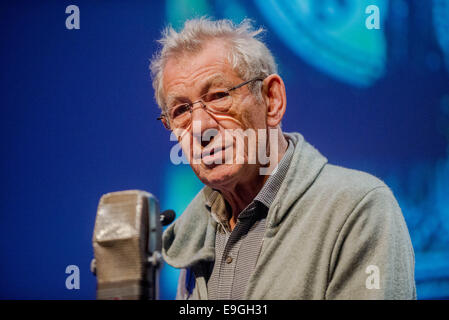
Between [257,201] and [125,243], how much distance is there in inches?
22.9

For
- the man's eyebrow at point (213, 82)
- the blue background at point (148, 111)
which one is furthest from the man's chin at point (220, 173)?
the blue background at point (148, 111)

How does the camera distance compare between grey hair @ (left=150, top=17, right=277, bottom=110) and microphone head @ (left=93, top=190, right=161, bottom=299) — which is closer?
microphone head @ (left=93, top=190, right=161, bottom=299)

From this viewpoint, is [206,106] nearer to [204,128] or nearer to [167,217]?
[204,128]

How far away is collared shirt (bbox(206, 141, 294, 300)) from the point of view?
130cm

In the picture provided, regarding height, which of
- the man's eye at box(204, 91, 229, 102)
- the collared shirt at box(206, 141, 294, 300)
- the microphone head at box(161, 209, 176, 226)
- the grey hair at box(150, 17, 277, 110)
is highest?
the grey hair at box(150, 17, 277, 110)

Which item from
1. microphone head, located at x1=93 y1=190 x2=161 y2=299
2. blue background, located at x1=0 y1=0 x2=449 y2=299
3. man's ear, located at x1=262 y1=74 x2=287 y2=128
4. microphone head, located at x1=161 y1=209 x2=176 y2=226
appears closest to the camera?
microphone head, located at x1=93 y1=190 x2=161 y2=299

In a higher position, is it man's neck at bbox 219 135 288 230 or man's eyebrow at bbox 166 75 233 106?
man's eyebrow at bbox 166 75 233 106

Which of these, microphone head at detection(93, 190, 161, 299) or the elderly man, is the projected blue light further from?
microphone head at detection(93, 190, 161, 299)

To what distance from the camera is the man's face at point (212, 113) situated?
137cm

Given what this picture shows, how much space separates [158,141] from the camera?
2.09m

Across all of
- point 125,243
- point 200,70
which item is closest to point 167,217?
point 125,243

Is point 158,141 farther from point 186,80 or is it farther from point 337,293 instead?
point 337,293

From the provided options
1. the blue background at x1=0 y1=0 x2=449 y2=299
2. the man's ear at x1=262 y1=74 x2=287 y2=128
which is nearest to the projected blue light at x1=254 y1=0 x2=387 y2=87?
the blue background at x1=0 y1=0 x2=449 y2=299

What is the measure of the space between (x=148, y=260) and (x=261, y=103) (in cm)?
81
